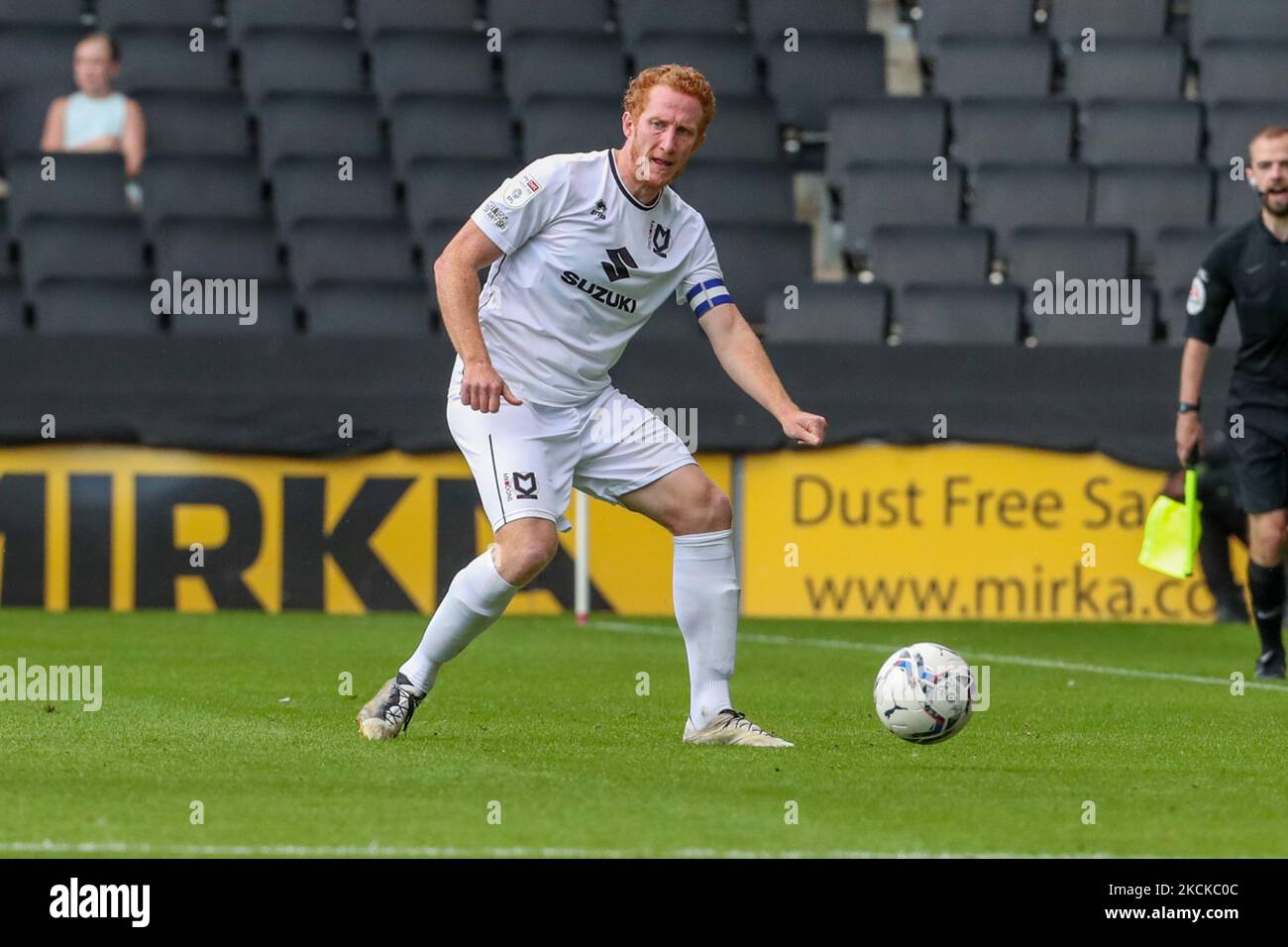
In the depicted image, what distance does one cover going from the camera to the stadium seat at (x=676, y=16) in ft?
54.3

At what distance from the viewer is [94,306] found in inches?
540

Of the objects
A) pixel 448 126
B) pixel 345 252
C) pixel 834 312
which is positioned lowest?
pixel 834 312

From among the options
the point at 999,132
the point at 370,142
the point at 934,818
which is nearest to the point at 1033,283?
the point at 999,132

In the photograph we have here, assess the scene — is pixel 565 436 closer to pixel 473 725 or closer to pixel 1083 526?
pixel 473 725

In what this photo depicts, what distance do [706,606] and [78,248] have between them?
8.48 m

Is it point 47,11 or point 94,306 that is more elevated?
point 47,11

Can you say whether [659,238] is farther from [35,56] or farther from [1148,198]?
[35,56]

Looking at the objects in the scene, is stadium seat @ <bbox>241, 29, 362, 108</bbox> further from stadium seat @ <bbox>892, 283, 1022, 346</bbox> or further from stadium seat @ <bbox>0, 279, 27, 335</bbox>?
stadium seat @ <bbox>892, 283, 1022, 346</bbox>

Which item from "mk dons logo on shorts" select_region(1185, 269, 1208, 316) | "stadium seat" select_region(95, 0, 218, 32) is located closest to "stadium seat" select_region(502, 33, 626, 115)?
"stadium seat" select_region(95, 0, 218, 32)

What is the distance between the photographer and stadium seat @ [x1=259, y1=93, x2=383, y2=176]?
15398mm

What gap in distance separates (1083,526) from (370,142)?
5.77 meters

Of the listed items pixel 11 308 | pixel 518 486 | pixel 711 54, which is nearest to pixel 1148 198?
pixel 711 54

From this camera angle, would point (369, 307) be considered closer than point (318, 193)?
Yes

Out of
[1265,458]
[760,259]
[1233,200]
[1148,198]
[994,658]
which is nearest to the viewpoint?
[1265,458]
